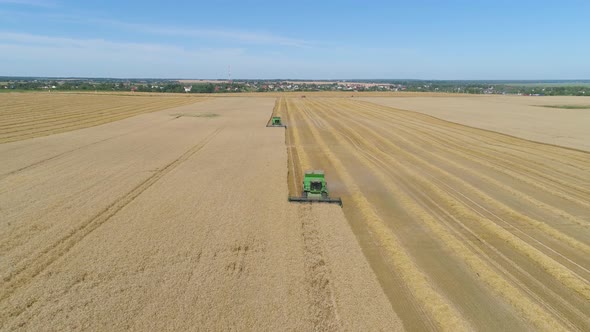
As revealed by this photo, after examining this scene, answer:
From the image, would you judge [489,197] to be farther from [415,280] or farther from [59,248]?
[59,248]

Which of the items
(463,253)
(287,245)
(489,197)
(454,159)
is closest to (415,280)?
(463,253)

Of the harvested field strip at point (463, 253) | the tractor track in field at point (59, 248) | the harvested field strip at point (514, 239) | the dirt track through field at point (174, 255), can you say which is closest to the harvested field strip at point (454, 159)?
the harvested field strip at point (514, 239)

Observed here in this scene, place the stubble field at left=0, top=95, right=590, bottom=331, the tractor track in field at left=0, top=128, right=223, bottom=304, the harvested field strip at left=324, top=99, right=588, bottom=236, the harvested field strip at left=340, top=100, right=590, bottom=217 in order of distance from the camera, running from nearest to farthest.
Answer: the stubble field at left=0, top=95, right=590, bottom=331 → the tractor track in field at left=0, top=128, right=223, bottom=304 → the harvested field strip at left=324, top=99, right=588, bottom=236 → the harvested field strip at left=340, top=100, right=590, bottom=217

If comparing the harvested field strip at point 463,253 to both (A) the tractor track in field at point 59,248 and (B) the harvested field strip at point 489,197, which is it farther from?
(A) the tractor track in field at point 59,248

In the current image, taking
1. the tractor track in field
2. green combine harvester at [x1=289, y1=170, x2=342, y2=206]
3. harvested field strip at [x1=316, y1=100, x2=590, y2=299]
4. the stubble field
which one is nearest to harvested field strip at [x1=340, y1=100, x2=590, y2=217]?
the stubble field

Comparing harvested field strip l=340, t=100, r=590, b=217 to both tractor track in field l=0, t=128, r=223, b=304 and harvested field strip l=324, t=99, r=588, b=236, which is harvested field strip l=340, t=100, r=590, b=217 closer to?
harvested field strip l=324, t=99, r=588, b=236

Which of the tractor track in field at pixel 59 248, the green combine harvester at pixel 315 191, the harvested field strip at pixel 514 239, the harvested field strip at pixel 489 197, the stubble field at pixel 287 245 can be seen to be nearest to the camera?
the stubble field at pixel 287 245

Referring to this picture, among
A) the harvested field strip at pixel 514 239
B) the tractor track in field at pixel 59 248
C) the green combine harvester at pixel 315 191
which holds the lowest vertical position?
the harvested field strip at pixel 514 239
